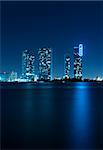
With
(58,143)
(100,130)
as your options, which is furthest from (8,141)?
(100,130)

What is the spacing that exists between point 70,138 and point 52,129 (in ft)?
8.19

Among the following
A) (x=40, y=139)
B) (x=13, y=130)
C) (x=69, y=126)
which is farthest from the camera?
(x=69, y=126)

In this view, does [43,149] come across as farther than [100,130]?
No

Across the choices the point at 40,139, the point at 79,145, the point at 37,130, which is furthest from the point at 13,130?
the point at 79,145

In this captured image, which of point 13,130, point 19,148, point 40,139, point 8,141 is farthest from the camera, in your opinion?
point 13,130

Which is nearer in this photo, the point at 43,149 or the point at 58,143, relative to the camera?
the point at 43,149

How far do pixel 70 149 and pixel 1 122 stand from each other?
26.2 feet

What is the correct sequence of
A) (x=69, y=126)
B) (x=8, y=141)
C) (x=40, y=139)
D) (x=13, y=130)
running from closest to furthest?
(x=8, y=141)
(x=40, y=139)
(x=13, y=130)
(x=69, y=126)

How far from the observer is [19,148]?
1416 centimetres

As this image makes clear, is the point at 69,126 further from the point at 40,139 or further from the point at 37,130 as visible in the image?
the point at 40,139

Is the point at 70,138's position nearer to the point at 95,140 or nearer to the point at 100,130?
the point at 95,140

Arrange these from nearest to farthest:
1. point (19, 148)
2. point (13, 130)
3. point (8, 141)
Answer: point (19, 148), point (8, 141), point (13, 130)

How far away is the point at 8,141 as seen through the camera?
15.3 metres

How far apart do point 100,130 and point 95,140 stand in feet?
9.57
